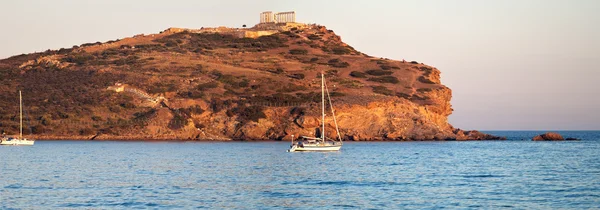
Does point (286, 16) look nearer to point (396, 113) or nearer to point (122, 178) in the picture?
point (396, 113)

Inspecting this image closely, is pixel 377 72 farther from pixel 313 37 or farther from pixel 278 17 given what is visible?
pixel 278 17

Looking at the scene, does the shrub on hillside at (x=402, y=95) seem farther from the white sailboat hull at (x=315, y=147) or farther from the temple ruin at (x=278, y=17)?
the temple ruin at (x=278, y=17)

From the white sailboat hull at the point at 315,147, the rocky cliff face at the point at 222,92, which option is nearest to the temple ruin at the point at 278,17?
the rocky cliff face at the point at 222,92

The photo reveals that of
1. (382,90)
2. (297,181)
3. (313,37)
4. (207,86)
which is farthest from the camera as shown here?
(313,37)

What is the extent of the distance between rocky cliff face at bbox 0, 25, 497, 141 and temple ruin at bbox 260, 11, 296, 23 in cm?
1223

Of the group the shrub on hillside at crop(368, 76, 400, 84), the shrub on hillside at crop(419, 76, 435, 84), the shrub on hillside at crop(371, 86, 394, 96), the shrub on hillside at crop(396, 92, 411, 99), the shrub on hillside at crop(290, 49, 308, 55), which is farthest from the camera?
the shrub on hillside at crop(290, 49, 308, 55)

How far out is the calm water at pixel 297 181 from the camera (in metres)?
30.2

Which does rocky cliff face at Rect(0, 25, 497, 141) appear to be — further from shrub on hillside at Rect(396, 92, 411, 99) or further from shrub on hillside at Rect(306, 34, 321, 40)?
shrub on hillside at Rect(306, 34, 321, 40)

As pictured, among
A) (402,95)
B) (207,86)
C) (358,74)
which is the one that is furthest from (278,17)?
(402,95)

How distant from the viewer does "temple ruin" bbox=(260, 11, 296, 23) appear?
157500mm

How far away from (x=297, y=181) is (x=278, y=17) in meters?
122

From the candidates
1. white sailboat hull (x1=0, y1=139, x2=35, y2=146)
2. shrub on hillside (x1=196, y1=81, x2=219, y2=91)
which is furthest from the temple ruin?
white sailboat hull (x1=0, y1=139, x2=35, y2=146)

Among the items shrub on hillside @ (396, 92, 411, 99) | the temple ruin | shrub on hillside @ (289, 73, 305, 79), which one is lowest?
shrub on hillside @ (396, 92, 411, 99)

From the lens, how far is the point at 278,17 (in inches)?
6245
